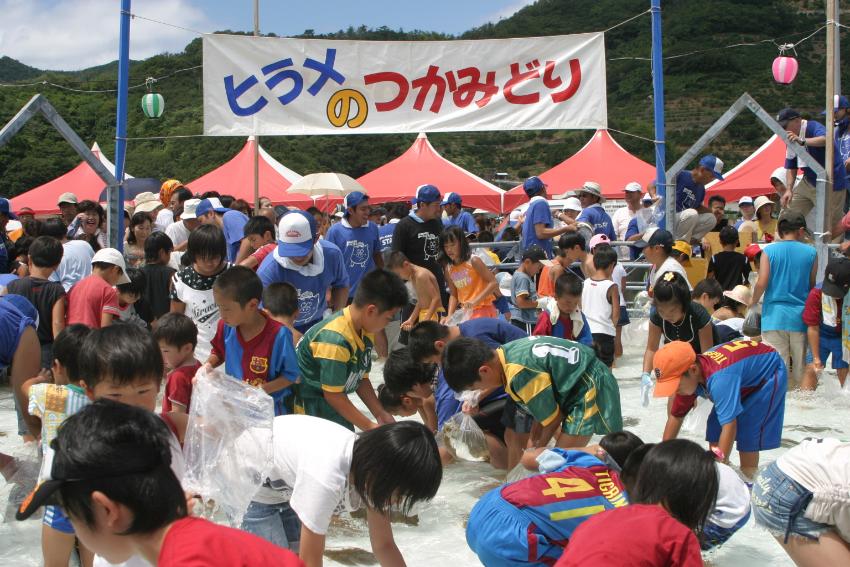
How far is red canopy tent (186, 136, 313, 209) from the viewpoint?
62.2ft

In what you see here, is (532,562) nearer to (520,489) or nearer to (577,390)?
(520,489)

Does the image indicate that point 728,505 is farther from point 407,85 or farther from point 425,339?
point 407,85

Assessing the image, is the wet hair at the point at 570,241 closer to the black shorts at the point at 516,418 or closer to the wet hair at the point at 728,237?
the wet hair at the point at 728,237

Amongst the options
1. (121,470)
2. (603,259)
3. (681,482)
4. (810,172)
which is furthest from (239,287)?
(810,172)

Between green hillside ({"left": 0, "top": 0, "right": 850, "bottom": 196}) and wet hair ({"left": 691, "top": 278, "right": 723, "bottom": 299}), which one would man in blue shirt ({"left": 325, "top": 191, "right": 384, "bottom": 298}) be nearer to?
wet hair ({"left": 691, "top": 278, "right": 723, "bottom": 299})

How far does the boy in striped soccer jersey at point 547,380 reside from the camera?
4.33m

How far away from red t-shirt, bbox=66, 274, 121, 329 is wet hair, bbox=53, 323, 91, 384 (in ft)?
6.46

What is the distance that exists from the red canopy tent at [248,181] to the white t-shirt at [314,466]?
52.2 ft

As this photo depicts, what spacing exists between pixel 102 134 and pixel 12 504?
4488 cm

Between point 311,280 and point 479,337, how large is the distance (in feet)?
4.96

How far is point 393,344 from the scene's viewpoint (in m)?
9.07

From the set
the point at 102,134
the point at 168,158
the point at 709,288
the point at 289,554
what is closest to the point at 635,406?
the point at 709,288

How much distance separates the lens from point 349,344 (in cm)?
443

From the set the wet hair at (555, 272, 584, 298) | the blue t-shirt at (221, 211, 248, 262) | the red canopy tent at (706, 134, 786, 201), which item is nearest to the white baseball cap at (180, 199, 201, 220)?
the blue t-shirt at (221, 211, 248, 262)
